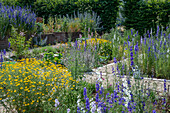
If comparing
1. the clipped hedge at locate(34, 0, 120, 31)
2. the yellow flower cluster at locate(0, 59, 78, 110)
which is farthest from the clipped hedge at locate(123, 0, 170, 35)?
the yellow flower cluster at locate(0, 59, 78, 110)

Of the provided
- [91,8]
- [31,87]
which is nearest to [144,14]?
[91,8]

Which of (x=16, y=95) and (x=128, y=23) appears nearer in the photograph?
(x=16, y=95)

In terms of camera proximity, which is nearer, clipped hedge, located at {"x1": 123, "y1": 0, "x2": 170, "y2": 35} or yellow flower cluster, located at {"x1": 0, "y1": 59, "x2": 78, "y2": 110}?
yellow flower cluster, located at {"x1": 0, "y1": 59, "x2": 78, "y2": 110}

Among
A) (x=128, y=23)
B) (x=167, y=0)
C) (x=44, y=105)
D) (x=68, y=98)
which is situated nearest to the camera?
(x=44, y=105)

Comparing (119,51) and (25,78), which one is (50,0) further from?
(25,78)

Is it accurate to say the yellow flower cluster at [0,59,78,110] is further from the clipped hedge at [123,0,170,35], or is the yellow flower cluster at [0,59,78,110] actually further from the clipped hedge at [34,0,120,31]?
the clipped hedge at [34,0,120,31]

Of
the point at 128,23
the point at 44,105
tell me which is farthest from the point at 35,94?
the point at 128,23

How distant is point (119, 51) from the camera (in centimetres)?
641

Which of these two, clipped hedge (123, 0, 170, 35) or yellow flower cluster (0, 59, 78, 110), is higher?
clipped hedge (123, 0, 170, 35)

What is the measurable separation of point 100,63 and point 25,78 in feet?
11.1

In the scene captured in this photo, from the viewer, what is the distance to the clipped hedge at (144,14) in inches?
382

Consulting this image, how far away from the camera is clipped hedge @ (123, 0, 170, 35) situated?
31.8 feet

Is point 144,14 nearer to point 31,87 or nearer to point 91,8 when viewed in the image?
point 91,8

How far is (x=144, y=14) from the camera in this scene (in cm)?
1024
